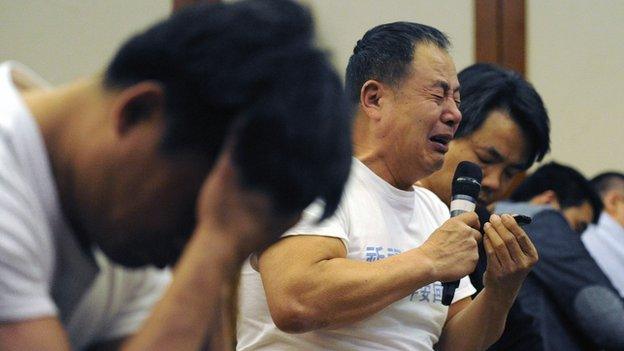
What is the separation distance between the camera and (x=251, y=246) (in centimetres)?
100

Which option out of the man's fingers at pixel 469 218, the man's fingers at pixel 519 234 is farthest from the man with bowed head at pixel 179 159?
the man's fingers at pixel 519 234

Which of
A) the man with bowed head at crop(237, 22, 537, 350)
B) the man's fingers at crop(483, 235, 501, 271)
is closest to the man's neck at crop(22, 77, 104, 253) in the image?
the man with bowed head at crop(237, 22, 537, 350)

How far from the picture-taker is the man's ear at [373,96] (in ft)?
6.80

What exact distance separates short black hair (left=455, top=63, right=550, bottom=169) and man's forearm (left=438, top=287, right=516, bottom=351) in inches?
19.0

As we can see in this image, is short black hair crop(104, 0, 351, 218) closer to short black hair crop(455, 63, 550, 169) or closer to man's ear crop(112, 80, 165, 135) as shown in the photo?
man's ear crop(112, 80, 165, 135)

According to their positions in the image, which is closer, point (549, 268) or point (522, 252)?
point (522, 252)

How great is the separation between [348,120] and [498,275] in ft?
3.57

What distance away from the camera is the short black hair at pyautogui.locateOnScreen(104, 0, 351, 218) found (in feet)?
3.10

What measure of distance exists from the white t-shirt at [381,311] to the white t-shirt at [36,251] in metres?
0.73

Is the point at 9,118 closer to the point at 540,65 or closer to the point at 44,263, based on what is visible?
the point at 44,263

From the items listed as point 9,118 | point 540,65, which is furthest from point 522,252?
point 540,65

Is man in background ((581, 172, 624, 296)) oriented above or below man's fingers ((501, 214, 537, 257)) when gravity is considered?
below

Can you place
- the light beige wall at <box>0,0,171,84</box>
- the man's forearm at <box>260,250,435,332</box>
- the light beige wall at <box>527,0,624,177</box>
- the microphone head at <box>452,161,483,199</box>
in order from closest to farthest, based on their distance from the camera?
1. the man's forearm at <box>260,250,435,332</box>
2. the microphone head at <box>452,161,483,199</box>
3. the light beige wall at <box>0,0,171,84</box>
4. the light beige wall at <box>527,0,624,177</box>

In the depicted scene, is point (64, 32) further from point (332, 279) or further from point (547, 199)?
point (332, 279)
